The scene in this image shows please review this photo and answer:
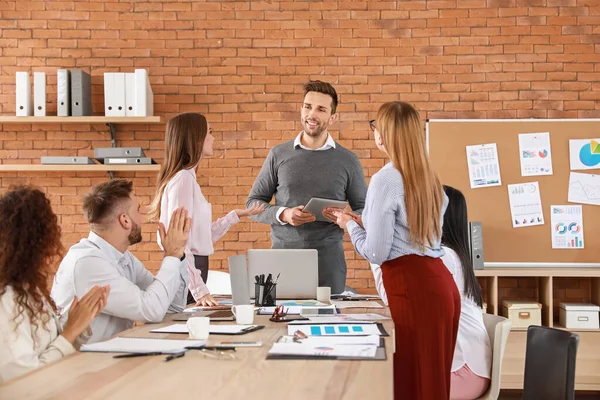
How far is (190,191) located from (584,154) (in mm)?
3402

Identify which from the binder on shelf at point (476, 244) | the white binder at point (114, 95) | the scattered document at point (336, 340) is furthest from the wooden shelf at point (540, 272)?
the scattered document at point (336, 340)

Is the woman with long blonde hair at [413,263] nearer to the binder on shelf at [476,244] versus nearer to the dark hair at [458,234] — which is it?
the dark hair at [458,234]

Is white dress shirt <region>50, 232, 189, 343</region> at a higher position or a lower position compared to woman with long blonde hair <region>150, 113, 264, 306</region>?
lower

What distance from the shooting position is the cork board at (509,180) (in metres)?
5.36

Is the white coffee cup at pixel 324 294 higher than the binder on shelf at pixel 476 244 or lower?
lower

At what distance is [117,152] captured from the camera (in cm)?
530

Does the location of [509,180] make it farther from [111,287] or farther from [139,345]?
[139,345]

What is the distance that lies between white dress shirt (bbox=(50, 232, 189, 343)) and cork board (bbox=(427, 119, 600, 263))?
3270mm

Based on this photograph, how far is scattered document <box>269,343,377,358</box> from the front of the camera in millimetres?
1847

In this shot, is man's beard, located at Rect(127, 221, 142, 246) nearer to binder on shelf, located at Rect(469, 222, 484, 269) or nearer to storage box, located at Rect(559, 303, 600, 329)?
binder on shelf, located at Rect(469, 222, 484, 269)

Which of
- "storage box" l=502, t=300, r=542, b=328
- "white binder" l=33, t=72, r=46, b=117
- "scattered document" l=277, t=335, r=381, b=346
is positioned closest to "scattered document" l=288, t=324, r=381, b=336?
"scattered document" l=277, t=335, r=381, b=346

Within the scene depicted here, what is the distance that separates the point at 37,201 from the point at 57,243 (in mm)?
139

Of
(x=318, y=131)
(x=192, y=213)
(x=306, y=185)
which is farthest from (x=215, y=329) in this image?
(x=318, y=131)

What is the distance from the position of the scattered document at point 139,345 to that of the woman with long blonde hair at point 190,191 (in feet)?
3.24
